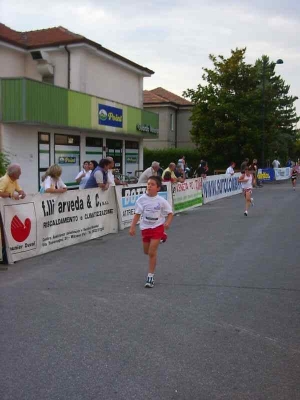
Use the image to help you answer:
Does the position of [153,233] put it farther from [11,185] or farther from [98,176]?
[98,176]

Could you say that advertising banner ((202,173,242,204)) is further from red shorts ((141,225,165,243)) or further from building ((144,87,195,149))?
building ((144,87,195,149))

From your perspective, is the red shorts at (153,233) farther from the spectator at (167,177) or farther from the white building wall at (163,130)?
the white building wall at (163,130)

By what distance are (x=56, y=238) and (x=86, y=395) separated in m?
6.95

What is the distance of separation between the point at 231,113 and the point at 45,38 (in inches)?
754

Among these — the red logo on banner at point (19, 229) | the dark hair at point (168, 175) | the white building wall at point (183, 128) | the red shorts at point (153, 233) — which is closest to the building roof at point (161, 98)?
the white building wall at point (183, 128)

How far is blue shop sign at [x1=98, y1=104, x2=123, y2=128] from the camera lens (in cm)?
2727

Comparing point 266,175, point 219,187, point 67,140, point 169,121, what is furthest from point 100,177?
point 169,121

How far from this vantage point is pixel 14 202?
9273mm

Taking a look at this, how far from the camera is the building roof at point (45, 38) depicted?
2667cm

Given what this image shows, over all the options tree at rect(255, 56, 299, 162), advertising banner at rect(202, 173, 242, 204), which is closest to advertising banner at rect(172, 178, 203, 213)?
advertising banner at rect(202, 173, 242, 204)

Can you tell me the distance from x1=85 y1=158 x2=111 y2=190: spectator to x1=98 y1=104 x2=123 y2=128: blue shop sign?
48.6 ft

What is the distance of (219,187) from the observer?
24.8 meters

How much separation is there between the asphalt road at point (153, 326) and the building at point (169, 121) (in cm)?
4179

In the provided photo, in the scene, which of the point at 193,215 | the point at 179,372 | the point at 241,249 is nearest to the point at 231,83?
the point at 193,215
